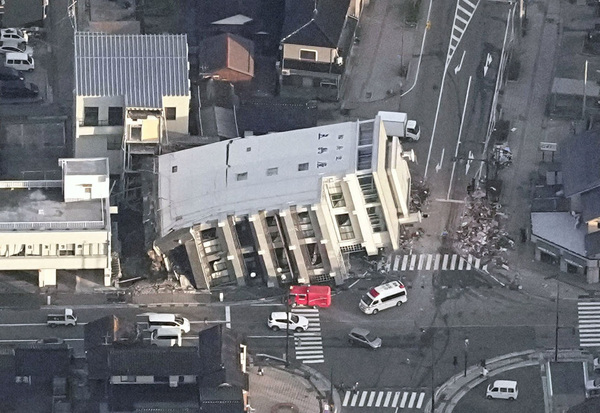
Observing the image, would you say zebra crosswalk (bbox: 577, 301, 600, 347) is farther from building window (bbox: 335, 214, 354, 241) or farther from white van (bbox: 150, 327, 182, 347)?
white van (bbox: 150, 327, 182, 347)

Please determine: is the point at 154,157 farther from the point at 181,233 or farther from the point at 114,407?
the point at 114,407

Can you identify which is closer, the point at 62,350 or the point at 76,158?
the point at 62,350

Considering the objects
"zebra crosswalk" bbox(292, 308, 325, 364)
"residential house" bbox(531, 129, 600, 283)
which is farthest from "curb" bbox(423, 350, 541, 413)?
"residential house" bbox(531, 129, 600, 283)

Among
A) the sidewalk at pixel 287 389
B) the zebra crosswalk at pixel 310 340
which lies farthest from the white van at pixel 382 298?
the sidewalk at pixel 287 389

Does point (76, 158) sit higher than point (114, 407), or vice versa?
point (76, 158)

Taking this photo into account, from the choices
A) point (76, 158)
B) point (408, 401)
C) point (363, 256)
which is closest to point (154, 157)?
point (76, 158)

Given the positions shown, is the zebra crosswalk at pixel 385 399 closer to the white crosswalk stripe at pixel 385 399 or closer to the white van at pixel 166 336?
the white crosswalk stripe at pixel 385 399

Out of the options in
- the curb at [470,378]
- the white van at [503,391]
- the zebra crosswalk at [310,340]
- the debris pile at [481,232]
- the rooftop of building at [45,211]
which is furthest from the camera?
the debris pile at [481,232]
